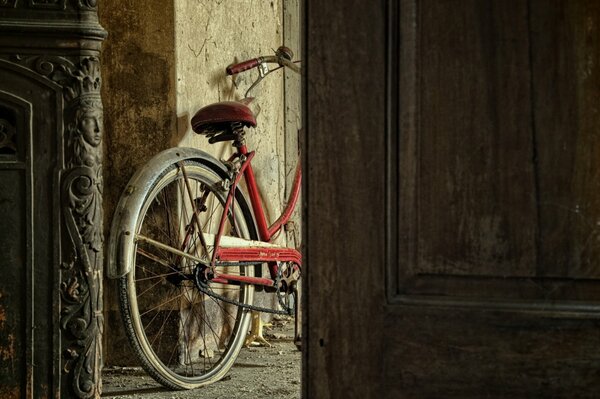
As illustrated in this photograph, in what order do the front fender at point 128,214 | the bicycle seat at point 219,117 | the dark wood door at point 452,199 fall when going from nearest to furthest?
the dark wood door at point 452,199 → the front fender at point 128,214 → the bicycle seat at point 219,117

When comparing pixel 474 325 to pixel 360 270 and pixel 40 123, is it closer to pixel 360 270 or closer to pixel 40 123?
pixel 360 270

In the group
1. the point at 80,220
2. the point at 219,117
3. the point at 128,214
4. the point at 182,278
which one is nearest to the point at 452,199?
the point at 80,220

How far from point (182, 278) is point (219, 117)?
2.17 feet

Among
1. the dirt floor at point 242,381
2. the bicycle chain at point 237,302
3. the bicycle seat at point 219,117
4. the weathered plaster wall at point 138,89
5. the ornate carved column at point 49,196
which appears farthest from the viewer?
the weathered plaster wall at point 138,89

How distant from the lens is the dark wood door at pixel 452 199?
1403 mm

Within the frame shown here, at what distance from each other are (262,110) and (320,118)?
4131mm

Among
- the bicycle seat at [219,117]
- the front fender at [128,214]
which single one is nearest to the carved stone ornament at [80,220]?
the front fender at [128,214]

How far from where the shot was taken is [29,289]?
8.10ft

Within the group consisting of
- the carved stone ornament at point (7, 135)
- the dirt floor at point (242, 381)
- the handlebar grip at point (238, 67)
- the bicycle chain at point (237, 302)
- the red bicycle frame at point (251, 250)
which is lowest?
the dirt floor at point (242, 381)

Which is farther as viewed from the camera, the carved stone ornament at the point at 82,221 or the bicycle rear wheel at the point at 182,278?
the bicycle rear wheel at the point at 182,278

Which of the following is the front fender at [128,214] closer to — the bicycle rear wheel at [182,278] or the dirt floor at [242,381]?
the bicycle rear wheel at [182,278]

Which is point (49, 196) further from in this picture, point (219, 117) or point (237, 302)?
point (237, 302)

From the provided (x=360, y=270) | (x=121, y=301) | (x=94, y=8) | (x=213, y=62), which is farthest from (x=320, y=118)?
(x=213, y=62)

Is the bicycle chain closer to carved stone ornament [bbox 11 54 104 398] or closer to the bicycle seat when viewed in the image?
the bicycle seat
